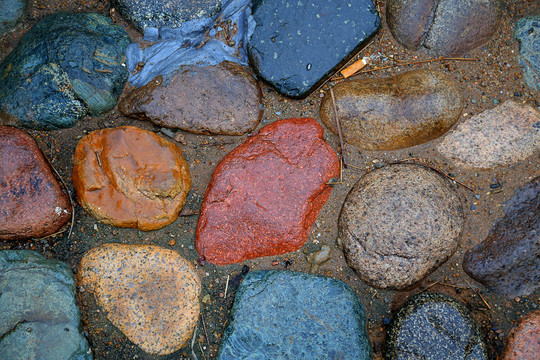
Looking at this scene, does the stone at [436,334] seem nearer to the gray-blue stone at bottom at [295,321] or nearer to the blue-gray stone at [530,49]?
the gray-blue stone at bottom at [295,321]

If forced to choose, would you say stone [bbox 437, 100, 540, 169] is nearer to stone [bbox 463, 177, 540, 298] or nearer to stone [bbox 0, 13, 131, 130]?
stone [bbox 463, 177, 540, 298]

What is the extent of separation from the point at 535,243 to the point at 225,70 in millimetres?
2596

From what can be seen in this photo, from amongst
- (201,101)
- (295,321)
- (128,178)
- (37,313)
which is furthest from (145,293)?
(201,101)

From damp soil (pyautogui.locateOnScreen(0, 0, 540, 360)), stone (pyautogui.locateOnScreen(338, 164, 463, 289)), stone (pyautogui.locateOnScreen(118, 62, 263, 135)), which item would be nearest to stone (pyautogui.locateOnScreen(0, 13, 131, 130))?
damp soil (pyautogui.locateOnScreen(0, 0, 540, 360))

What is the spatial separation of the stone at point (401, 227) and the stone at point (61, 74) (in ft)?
6.92

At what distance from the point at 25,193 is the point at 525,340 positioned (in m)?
3.69

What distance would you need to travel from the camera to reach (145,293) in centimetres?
284

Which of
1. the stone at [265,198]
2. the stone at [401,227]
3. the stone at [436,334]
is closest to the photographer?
the stone at [436,334]

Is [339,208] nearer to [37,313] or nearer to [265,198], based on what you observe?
[265,198]

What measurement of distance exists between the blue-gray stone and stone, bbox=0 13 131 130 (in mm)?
3128

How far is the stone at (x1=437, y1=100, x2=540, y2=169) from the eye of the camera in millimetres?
2959

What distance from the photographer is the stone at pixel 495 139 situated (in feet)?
9.71

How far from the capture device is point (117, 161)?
2.84 metres

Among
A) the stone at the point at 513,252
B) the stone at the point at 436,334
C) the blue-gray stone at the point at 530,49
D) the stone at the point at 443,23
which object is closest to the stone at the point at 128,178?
the stone at the point at 436,334
